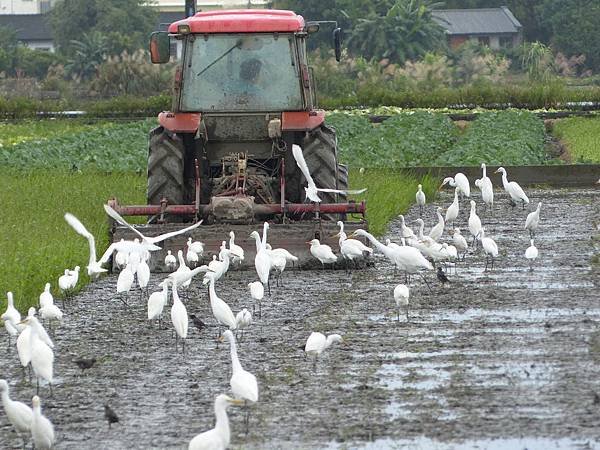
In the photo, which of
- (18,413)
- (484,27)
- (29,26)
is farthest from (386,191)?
(29,26)

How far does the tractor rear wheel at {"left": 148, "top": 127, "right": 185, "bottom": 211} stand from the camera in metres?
13.9

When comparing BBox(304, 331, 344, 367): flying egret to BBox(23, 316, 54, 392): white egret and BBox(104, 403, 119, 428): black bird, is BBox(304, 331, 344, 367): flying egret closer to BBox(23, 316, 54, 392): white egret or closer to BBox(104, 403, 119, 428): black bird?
BBox(23, 316, 54, 392): white egret

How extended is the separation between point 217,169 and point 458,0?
7925cm

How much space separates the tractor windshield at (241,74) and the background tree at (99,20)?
58.9 meters

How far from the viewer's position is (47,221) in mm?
16188

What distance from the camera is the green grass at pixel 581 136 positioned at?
1051 inches

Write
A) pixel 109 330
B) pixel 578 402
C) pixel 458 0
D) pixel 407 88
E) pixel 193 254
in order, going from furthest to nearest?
pixel 458 0 < pixel 407 88 < pixel 193 254 < pixel 109 330 < pixel 578 402

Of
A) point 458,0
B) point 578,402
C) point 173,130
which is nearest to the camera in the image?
point 578,402

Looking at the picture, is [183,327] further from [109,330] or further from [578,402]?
[578,402]

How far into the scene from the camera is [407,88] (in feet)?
162

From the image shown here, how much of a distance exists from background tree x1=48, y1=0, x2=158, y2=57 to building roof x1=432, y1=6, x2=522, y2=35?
692 inches

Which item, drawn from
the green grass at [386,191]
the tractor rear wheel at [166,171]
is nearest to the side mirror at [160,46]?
the tractor rear wheel at [166,171]

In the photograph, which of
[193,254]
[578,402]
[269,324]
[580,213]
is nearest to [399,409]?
[578,402]

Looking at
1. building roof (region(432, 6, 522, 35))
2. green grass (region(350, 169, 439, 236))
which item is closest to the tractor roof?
green grass (region(350, 169, 439, 236))
